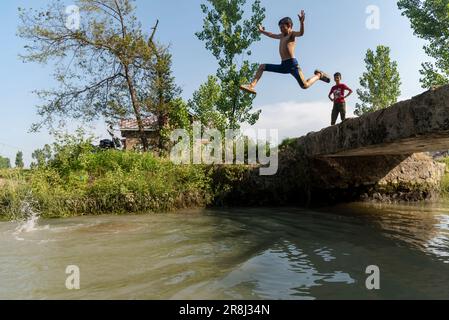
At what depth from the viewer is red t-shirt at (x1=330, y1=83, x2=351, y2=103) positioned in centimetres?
1032

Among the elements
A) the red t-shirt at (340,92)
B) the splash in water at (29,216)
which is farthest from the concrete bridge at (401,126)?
the splash in water at (29,216)

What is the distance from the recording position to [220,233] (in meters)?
7.35

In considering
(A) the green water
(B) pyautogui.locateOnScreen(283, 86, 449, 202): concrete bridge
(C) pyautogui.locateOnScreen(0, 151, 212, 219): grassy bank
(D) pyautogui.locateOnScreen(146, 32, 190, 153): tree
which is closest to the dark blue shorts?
(B) pyautogui.locateOnScreen(283, 86, 449, 202): concrete bridge

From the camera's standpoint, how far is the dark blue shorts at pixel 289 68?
24.3ft

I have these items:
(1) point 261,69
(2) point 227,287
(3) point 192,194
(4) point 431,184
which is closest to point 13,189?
(3) point 192,194

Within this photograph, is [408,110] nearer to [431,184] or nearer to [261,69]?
[261,69]

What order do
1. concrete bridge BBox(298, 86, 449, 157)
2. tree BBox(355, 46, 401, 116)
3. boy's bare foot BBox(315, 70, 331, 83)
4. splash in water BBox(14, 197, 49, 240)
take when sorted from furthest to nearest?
tree BBox(355, 46, 401, 116), splash in water BBox(14, 197, 49, 240), boy's bare foot BBox(315, 70, 331, 83), concrete bridge BBox(298, 86, 449, 157)

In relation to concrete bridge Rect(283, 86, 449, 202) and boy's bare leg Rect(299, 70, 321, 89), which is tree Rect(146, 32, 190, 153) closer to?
concrete bridge Rect(283, 86, 449, 202)

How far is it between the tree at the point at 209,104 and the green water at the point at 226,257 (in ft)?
37.6

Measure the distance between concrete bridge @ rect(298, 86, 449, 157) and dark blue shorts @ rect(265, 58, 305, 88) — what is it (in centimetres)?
152

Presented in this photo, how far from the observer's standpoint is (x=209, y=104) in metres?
20.7

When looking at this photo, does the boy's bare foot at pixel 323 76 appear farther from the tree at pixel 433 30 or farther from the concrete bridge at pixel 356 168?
the tree at pixel 433 30
